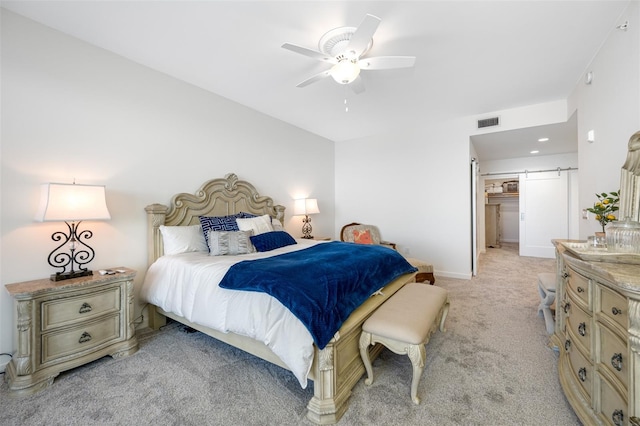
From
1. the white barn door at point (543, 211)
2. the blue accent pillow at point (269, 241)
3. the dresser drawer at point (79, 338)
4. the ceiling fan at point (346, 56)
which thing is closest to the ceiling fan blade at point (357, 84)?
the ceiling fan at point (346, 56)

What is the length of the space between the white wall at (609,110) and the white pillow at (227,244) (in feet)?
10.8

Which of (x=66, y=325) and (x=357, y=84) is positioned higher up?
(x=357, y=84)

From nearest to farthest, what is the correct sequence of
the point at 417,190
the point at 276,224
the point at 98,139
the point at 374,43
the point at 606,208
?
the point at 606,208 < the point at 374,43 < the point at 98,139 < the point at 276,224 < the point at 417,190

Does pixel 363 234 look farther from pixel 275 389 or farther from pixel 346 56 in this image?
pixel 275 389

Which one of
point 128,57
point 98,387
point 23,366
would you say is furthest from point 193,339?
point 128,57

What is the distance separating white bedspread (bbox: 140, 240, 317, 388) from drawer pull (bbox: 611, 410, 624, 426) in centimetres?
137

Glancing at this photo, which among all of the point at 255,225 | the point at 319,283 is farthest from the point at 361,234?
the point at 319,283

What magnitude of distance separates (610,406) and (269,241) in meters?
2.77

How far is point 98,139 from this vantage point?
2467 mm

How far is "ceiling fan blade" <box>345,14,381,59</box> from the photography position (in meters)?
1.67

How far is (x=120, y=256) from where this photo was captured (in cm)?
260

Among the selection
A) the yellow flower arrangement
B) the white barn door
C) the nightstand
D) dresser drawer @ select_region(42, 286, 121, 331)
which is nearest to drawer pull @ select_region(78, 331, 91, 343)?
the nightstand

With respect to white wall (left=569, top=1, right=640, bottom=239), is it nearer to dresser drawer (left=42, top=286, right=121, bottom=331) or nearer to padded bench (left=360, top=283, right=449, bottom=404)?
padded bench (left=360, top=283, right=449, bottom=404)

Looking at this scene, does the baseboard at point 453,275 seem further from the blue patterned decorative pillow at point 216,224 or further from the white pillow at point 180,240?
the white pillow at point 180,240
